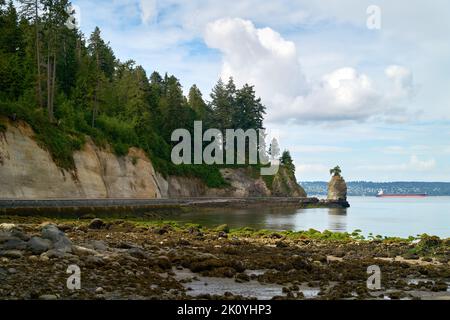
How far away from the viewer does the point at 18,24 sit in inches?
3430

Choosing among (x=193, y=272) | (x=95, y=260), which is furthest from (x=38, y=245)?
(x=193, y=272)

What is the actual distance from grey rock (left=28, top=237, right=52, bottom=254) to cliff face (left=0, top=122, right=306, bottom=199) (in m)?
29.1

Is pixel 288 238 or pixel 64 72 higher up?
pixel 64 72

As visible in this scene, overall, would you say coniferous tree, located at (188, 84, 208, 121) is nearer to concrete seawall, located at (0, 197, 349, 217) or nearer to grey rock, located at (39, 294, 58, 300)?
concrete seawall, located at (0, 197, 349, 217)

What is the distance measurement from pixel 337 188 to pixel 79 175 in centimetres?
8880

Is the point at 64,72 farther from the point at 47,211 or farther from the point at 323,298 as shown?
the point at 323,298

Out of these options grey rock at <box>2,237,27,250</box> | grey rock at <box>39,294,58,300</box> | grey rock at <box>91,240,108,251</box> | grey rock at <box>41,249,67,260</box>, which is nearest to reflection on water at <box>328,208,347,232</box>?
grey rock at <box>91,240,108,251</box>

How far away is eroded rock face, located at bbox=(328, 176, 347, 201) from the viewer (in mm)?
136875

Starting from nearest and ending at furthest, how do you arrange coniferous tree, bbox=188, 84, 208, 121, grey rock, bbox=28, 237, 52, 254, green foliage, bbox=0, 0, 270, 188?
grey rock, bbox=28, 237, 52, 254, green foliage, bbox=0, 0, 270, 188, coniferous tree, bbox=188, 84, 208, 121

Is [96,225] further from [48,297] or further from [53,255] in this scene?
[48,297]

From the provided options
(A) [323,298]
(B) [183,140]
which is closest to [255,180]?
(B) [183,140]

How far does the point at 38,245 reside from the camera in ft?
68.3
